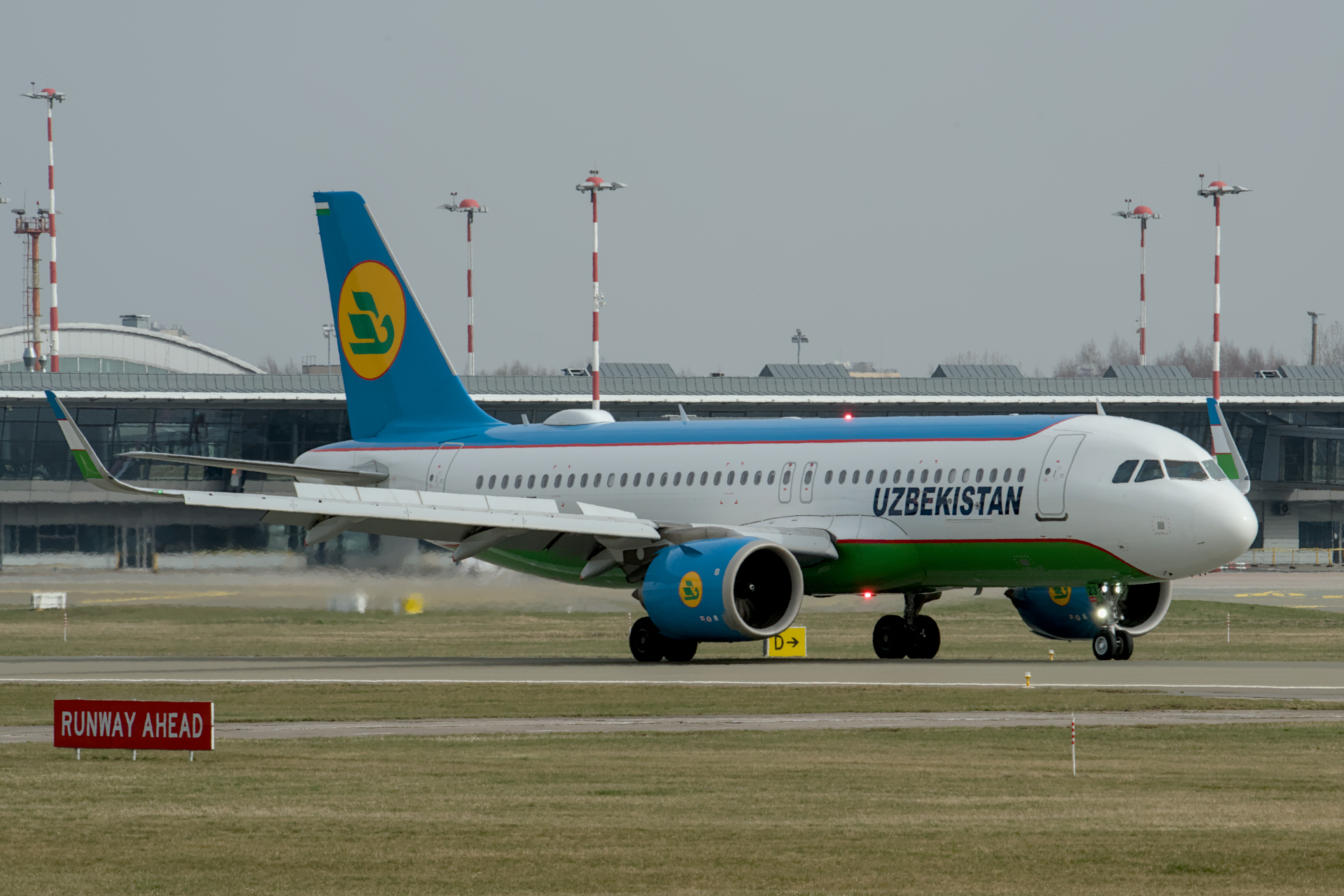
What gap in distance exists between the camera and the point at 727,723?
2667cm

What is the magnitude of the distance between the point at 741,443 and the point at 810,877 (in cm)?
2585

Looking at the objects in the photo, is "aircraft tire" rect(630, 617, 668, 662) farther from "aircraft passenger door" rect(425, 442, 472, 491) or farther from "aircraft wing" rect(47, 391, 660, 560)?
"aircraft passenger door" rect(425, 442, 472, 491)

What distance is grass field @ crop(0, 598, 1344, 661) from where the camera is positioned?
4312 cm

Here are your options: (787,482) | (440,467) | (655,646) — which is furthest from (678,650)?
Answer: (440,467)

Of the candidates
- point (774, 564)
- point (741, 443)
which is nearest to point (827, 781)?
point (774, 564)

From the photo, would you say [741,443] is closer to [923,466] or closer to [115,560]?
[923,466]

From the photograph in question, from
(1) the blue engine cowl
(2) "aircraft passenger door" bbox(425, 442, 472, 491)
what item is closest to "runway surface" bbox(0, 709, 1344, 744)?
(1) the blue engine cowl

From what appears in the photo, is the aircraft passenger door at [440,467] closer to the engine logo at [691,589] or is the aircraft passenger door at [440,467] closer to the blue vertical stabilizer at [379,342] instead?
the blue vertical stabilizer at [379,342]

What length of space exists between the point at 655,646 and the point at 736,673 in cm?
339

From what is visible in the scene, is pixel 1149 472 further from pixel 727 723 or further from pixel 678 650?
pixel 727 723

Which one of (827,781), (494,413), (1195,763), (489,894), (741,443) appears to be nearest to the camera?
(489,894)

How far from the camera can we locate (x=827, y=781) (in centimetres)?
2064

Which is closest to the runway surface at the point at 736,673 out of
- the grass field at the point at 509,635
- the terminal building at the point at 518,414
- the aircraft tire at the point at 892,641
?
the aircraft tire at the point at 892,641

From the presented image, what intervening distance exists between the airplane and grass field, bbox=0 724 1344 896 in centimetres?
1079
